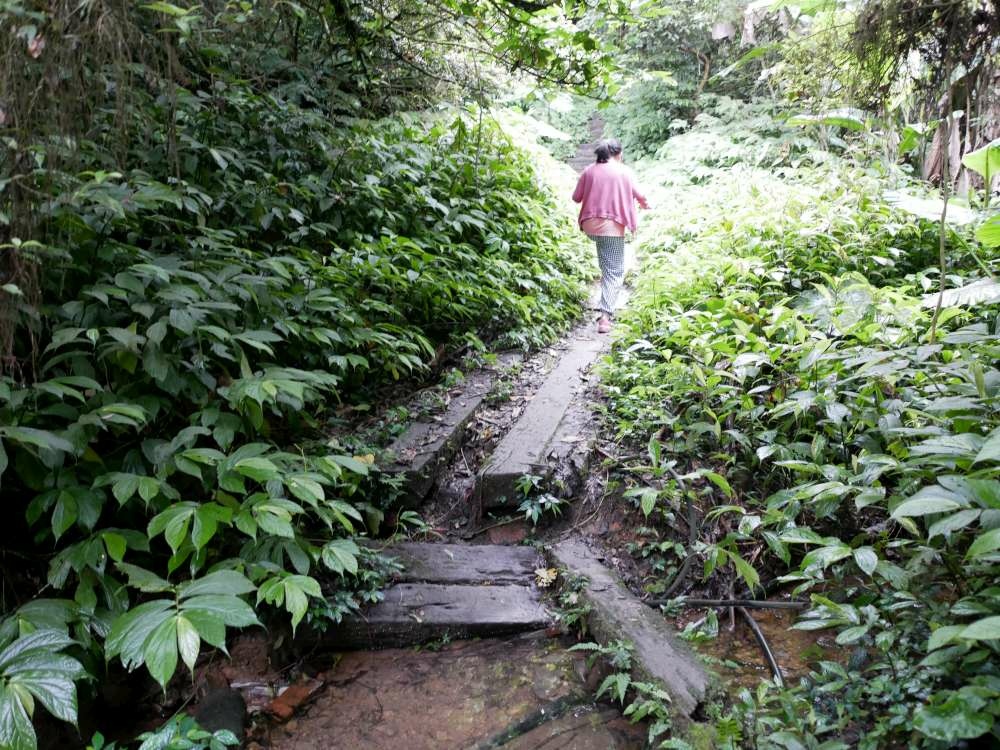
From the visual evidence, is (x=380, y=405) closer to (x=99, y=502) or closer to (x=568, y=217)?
(x=99, y=502)

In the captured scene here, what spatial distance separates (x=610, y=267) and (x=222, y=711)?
6.22m

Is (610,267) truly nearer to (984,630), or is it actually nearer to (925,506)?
(925,506)

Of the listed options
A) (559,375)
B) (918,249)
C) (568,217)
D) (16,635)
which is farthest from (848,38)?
(568,217)

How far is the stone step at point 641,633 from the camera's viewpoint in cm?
238

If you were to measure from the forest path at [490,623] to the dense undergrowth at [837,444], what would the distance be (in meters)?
0.39

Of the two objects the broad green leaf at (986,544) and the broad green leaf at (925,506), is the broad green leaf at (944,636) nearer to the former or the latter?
the broad green leaf at (986,544)

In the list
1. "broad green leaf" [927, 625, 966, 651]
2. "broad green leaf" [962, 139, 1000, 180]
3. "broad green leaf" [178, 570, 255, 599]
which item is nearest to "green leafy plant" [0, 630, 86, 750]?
"broad green leaf" [178, 570, 255, 599]

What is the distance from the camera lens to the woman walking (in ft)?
24.4

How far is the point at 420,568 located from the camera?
11.0 ft

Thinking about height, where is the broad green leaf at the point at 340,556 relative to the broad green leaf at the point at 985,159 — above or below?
below

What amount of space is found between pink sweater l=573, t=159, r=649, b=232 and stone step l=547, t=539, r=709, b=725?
502cm

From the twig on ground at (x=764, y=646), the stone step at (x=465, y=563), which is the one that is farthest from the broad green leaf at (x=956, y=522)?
the stone step at (x=465, y=563)

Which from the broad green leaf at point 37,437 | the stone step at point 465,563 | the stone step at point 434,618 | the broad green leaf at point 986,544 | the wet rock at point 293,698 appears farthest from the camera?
the stone step at point 465,563

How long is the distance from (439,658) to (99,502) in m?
1.63
